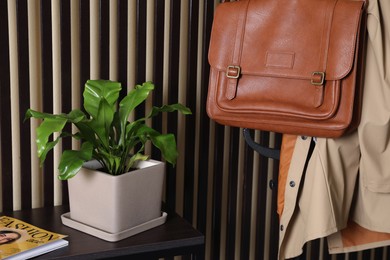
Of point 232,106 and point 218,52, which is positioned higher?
point 218,52

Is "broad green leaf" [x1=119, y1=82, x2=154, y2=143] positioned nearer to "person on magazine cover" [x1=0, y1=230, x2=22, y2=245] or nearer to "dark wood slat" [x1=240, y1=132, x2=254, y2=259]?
"person on magazine cover" [x1=0, y1=230, x2=22, y2=245]

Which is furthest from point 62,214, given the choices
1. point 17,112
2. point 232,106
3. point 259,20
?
point 259,20

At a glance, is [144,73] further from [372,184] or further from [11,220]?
[372,184]

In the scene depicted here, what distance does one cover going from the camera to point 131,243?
157cm

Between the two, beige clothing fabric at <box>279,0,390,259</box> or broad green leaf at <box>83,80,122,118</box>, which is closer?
beige clothing fabric at <box>279,0,390,259</box>

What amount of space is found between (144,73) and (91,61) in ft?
0.60

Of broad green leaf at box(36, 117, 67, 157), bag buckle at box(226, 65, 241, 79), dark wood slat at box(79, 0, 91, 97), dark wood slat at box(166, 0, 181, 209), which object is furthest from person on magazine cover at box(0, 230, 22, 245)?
bag buckle at box(226, 65, 241, 79)

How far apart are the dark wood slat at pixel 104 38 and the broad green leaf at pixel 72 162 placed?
1.21 feet

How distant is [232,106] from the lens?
5.74 ft

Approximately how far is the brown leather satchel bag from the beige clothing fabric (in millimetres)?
46

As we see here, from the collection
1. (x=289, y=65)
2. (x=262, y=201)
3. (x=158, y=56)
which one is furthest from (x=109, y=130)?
(x=262, y=201)

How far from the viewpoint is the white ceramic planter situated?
1.58m

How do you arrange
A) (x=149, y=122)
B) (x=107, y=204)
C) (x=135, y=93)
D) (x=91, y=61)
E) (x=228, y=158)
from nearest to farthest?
(x=107, y=204) → (x=135, y=93) → (x=91, y=61) → (x=149, y=122) → (x=228, y=158)

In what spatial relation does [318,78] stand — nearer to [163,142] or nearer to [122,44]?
[163,142]
